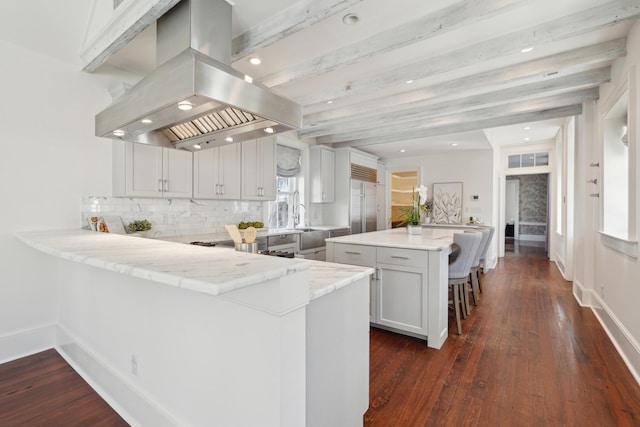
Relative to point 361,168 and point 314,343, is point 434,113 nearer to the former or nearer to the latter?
point 361,168

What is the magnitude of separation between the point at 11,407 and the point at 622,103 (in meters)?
5.34

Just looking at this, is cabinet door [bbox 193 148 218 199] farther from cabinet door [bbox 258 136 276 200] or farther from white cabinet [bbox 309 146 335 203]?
white cabinet [bbox 309 146 335 203]

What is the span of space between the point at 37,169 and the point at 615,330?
5.27 m

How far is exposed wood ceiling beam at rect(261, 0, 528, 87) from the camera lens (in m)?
1.92

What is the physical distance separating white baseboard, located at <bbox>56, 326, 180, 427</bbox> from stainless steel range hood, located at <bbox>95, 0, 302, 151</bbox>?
62.0 inches

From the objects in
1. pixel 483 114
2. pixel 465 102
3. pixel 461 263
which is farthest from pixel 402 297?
pixel 483 114

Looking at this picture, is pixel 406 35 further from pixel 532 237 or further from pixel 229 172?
pixel 532 237

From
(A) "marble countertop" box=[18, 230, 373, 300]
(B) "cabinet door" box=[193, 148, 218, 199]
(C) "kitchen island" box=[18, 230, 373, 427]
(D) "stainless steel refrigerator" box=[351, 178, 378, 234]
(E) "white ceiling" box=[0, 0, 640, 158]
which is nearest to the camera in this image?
(A) "marble countertop" box=[18, 230, 373, 300]

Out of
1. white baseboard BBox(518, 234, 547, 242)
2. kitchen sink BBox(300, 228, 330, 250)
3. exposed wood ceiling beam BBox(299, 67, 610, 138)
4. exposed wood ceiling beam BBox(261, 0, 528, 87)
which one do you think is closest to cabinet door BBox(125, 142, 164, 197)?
exposed wood ceiling beam BBox(261, 0, 528, 87)

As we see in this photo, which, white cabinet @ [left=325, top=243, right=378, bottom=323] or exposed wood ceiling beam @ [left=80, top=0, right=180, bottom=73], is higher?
exposed wood ceiling beam @ [left=80, top=0, right=180, bottom=73]

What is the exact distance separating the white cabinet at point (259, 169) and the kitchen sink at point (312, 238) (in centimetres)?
75

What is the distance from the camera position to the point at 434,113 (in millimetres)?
4008

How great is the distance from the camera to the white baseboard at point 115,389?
167 centimetres

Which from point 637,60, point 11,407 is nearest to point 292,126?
point 11,407
